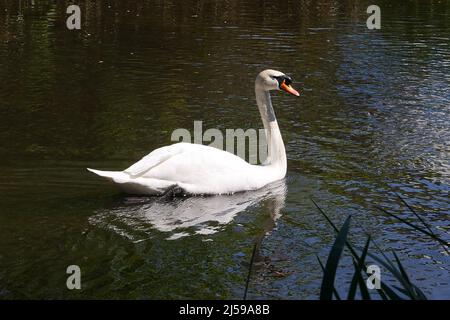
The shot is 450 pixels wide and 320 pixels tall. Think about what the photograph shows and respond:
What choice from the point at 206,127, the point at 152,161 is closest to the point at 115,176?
the point at 152,161

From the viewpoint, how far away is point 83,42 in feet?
52.5

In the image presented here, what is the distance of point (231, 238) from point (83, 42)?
31.8 feet

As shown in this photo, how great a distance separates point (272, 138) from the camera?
29.3 ft

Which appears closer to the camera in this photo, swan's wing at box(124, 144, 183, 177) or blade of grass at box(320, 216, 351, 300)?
blade of grass at box(320, 216, 351, 300)

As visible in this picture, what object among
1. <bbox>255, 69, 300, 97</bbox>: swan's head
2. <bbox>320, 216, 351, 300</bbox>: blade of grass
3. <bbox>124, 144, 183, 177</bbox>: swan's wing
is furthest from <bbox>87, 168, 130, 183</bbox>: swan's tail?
<bbox>320, 216, 351, 300</bbox>: blade of grass

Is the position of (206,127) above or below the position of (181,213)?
above

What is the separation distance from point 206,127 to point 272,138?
6.03 feet

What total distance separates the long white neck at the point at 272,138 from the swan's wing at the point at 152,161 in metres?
1.09

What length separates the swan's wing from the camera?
797cm

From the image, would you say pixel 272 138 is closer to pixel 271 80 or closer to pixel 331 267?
pixel 271 80

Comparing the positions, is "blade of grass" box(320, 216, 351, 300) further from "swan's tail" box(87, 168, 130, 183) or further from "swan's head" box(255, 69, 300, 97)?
"swan's head" box(255, 69, 300, 97)

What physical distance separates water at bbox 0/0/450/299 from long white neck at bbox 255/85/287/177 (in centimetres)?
23

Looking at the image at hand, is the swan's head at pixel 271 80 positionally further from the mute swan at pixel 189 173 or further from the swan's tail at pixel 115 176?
the swan's tail at pixel 115 176
